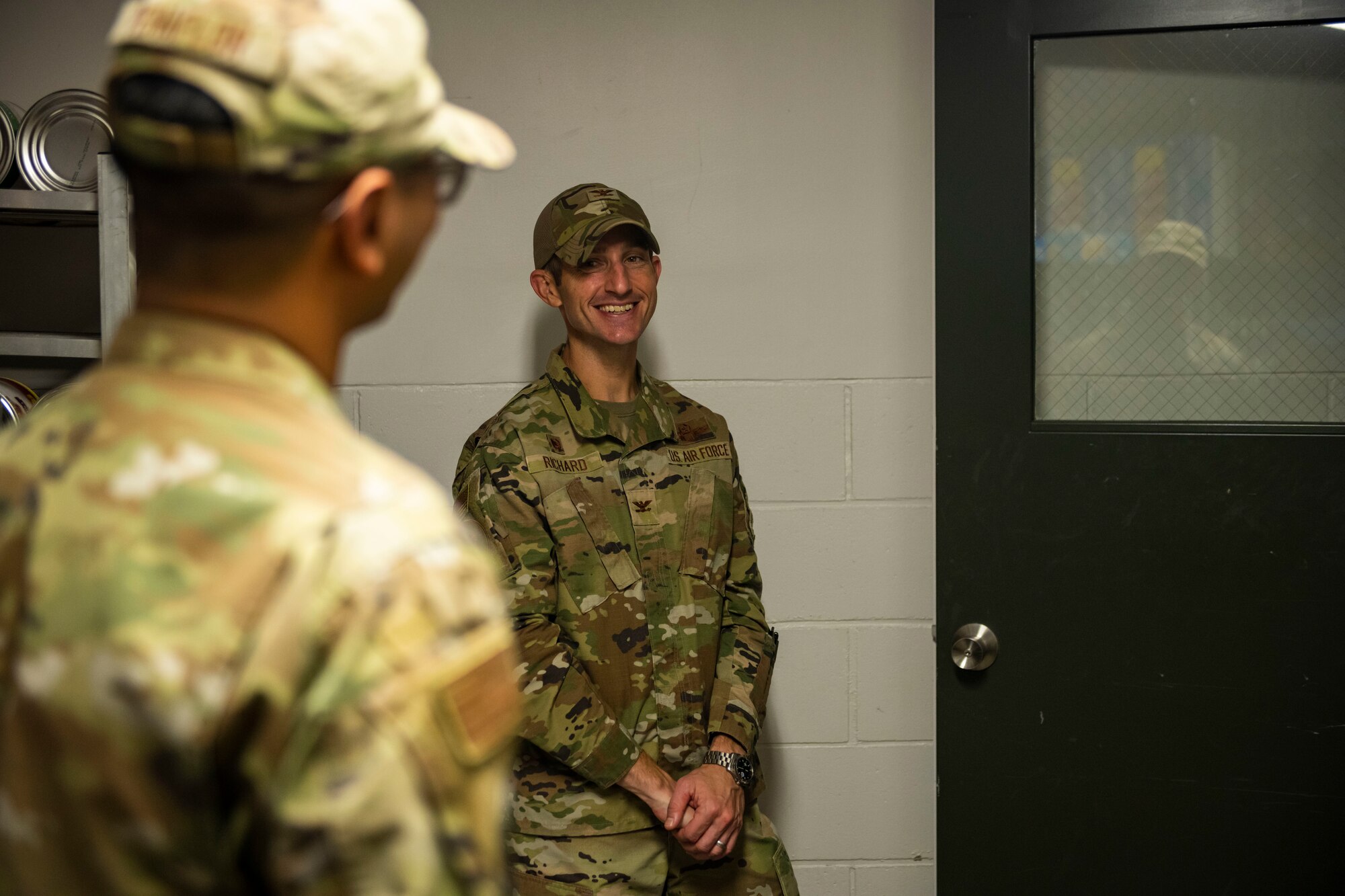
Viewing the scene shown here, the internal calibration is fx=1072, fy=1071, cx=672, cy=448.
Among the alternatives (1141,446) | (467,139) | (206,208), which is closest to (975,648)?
(1141,446)

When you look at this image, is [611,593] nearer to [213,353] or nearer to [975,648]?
[975,648]

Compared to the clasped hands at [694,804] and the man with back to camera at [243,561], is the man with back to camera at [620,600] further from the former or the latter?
the man with back to camera at [243,561]

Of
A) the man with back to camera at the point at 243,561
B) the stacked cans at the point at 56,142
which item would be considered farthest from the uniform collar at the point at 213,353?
the stacked cans at the point at 56,142

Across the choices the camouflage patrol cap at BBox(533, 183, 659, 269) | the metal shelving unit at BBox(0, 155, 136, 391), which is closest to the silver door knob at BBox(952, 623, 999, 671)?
the camouflage patrol cap at BBox(533, 183, 659, 269)

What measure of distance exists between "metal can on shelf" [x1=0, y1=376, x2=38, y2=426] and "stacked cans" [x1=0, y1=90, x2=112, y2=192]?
33 centimetres

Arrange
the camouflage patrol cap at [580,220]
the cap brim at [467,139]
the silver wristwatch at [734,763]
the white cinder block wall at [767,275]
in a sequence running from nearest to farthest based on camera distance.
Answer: the cap brim at [467,139] < the silver wristwatch at [734,763] < the camouflage patrol cap at [580,220] < the white cinder block wall at [767,275]

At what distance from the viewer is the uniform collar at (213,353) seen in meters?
0.58

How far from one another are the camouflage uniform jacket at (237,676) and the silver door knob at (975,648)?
154 cm

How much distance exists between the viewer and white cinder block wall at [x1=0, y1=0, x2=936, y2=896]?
2123mm

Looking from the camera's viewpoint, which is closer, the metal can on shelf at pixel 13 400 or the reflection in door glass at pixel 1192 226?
the metal can on shelf at pixel 13 400

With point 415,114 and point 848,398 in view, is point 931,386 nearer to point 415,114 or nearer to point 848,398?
point 848,398

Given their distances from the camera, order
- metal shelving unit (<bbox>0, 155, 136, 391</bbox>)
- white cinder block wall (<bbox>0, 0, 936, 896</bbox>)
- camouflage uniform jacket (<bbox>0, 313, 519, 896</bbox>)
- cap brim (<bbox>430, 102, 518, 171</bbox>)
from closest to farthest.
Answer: camouflage uniform jacket (<bbox>0, 313, 519, 896</bbox>), cap brim (<bbox>430, 102, 518, 171</bbox>), metal shelving unit (<bbox>0, 155, 136, 391</bbox>), white cinder block wall (<bbox>0, 0, 936, 896</bbox>)

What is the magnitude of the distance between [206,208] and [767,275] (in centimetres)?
165

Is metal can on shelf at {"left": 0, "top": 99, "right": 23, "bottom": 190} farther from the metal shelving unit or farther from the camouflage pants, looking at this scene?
the camouflage pants
